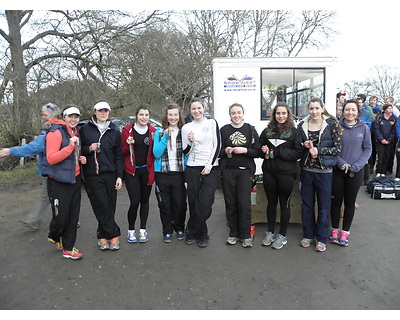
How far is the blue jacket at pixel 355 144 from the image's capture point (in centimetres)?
398

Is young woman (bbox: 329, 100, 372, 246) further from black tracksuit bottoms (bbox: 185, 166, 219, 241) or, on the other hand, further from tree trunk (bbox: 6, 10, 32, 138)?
tree trunk (bbox: 6, 10, 32, 138)

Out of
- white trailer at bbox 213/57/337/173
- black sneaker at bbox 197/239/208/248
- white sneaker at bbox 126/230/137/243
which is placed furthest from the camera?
white trailer at bbox 213/57/337/173

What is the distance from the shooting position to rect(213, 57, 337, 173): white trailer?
22.3ft

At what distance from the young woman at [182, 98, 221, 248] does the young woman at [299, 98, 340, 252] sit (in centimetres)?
118

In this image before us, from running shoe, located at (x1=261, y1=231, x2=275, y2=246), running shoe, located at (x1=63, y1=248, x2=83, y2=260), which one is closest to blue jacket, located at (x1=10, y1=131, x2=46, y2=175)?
running shoe, located at (x1=63, y1=248, x2=83, y2=260)

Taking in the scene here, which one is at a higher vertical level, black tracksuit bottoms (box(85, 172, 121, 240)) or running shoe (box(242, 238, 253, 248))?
black tracksuit bottoms (box(85, 172, 121, 240))

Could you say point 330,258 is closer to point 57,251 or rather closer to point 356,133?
point 356,133

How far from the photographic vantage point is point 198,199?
4.09 m

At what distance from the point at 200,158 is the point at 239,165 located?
1.74 ft

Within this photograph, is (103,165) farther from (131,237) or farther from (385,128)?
(385,128)

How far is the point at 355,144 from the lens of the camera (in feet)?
13.1

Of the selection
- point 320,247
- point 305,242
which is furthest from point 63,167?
point 320,247

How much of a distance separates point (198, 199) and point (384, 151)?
250 inches

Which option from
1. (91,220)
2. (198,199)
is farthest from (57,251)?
(198,199)
